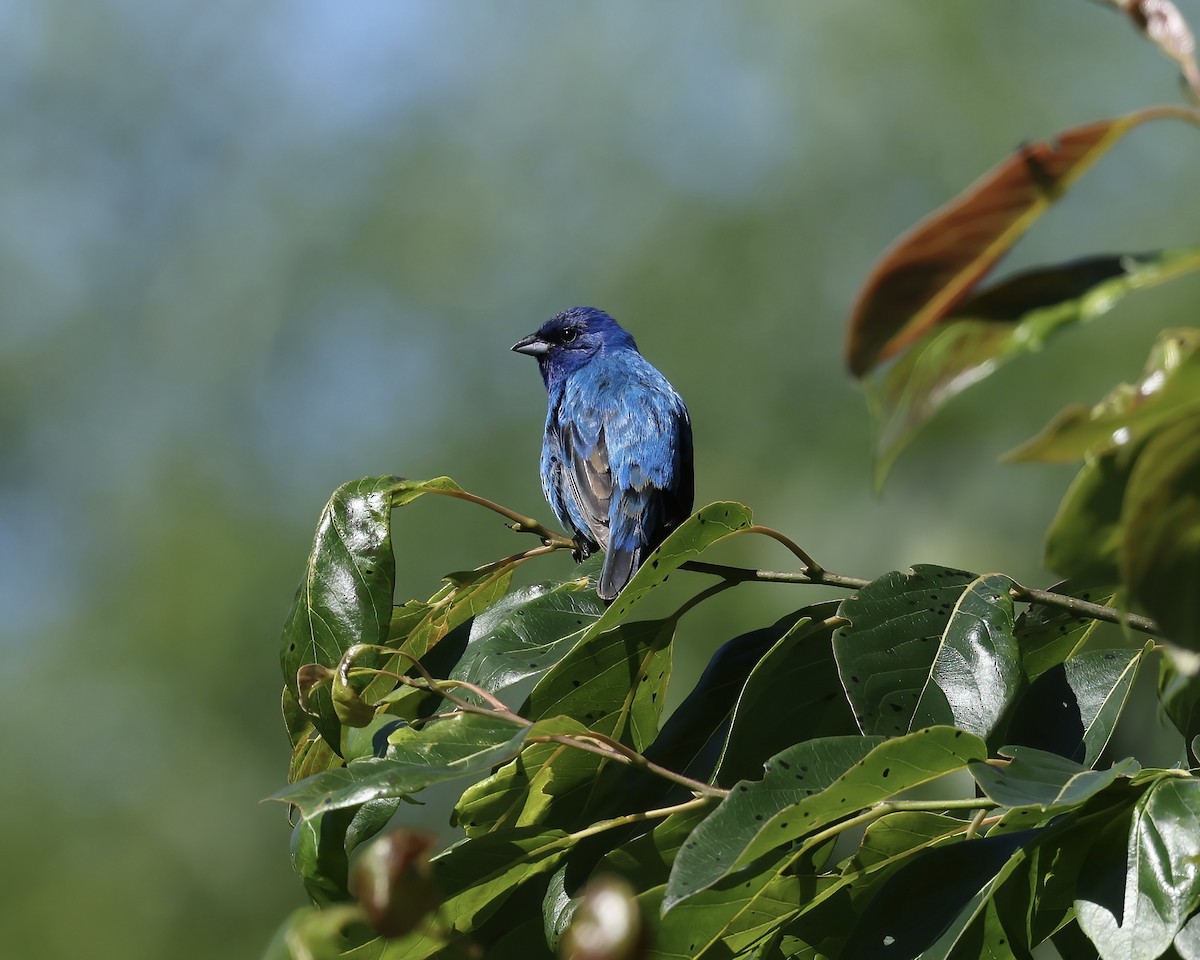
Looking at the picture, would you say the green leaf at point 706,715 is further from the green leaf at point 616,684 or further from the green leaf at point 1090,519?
the green leaf at point 1090,519

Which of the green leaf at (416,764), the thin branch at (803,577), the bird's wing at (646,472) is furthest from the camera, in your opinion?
the bird's wing at (646,472)

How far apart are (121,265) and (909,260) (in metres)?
17.6

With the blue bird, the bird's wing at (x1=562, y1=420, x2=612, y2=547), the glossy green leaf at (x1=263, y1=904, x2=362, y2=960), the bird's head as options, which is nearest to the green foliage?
the glossy green leaf at (x1=263, y1=904, x2=362, y2=960)

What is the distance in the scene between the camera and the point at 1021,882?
5.01 ft

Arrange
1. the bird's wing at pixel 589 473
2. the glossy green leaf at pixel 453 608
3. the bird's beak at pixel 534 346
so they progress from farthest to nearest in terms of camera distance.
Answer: the bird's beak at pixel 534 346 → the bird's wing at pixel 589 473 → the glossy green leaf at pixel 453 608

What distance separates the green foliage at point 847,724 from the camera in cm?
93

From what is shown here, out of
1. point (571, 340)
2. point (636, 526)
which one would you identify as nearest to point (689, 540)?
point (636, 526)

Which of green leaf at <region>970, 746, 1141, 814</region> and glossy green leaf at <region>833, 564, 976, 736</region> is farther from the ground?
glossy green leaf at <region>833, 564, 976, 736</region>

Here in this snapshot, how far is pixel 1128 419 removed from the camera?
36.1 inches

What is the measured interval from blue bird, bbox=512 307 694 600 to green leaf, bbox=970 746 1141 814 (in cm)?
199

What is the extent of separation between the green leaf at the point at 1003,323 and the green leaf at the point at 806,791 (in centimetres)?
53

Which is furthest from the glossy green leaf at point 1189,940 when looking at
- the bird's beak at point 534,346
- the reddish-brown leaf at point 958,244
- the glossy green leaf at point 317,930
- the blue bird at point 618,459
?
the bird's beak at point 534,346

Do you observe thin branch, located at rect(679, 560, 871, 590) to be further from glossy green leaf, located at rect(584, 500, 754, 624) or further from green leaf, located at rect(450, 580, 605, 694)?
green leaf, located at rect(450, 580, 605, 694)

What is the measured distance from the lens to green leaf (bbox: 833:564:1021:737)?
65.8 inches
